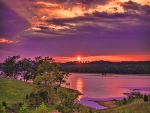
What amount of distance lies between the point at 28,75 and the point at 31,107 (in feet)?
231

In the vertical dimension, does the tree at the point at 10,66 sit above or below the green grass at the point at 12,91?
above

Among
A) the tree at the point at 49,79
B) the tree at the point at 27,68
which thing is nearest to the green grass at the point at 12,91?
the tree at the point at 49,79

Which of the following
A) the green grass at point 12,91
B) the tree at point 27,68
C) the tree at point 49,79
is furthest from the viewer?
the tree at point 27,68

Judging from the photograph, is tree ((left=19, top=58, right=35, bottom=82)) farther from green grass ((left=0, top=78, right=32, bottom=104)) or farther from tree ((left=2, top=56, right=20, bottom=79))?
green grass ((left=0, top=78, right=32, bottom=104))

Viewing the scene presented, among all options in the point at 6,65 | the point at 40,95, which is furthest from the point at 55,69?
the point at 6,65

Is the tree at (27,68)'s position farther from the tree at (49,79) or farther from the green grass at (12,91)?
the tree at (49,79)

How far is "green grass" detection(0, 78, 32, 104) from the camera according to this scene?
81081 millimetres

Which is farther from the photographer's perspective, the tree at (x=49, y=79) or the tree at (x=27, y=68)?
the tree at (x=27, y=68)

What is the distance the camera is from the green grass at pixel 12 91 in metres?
81.1

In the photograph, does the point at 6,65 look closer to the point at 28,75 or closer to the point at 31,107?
the point at 28,75

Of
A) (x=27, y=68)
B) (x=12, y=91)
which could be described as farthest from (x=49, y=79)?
(x=27, y=68)

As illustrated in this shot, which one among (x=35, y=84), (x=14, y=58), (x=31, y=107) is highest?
(x=14, y=58)

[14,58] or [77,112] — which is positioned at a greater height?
[14,58]

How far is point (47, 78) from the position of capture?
253ft
